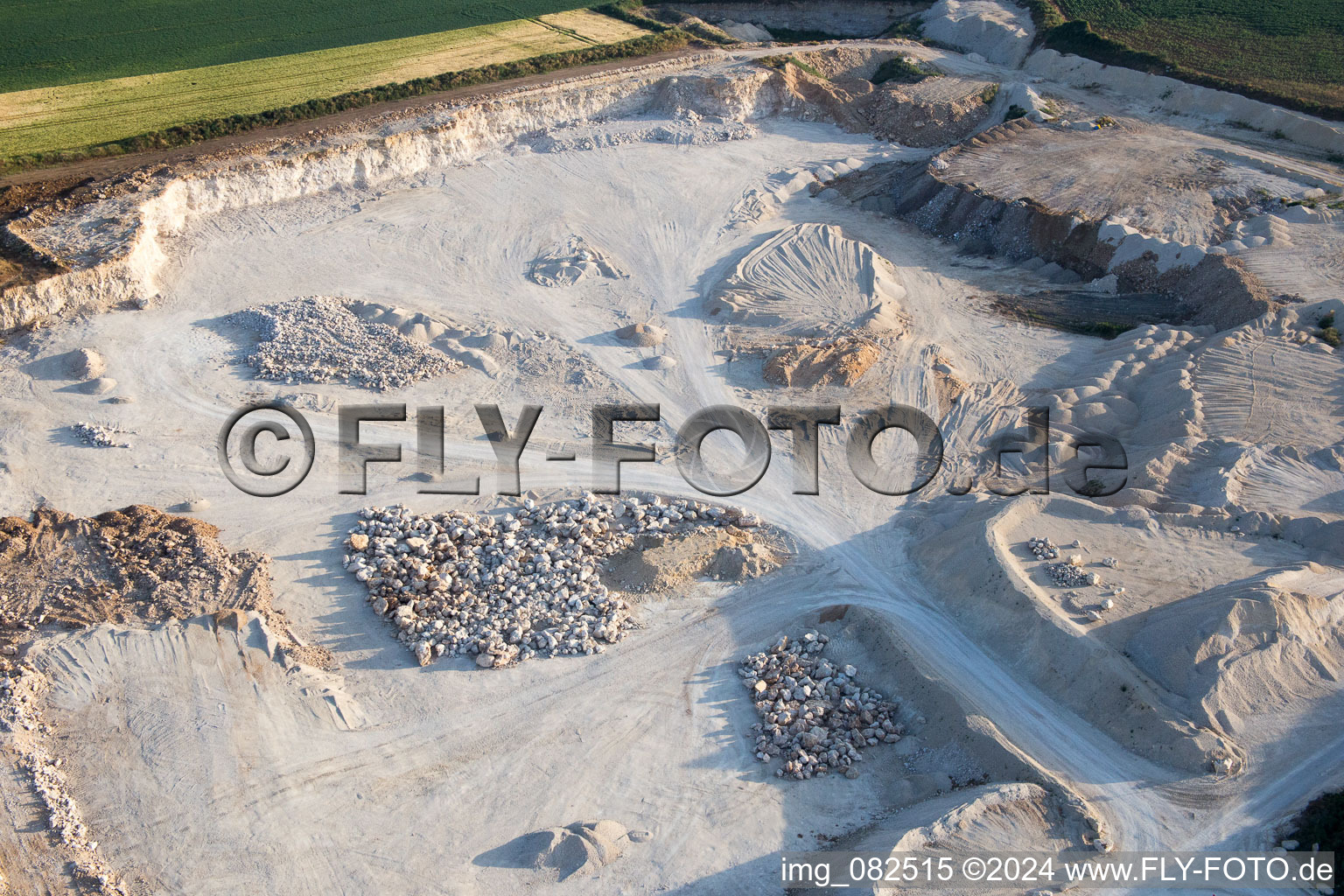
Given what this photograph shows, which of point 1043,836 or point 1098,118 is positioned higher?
point 1098,118

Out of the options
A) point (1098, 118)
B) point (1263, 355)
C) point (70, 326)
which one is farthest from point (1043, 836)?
point (1098, 118)

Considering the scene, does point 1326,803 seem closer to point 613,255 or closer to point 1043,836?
point 1043,836

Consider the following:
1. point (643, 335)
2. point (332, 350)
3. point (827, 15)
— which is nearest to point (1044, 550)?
point (643, 335)

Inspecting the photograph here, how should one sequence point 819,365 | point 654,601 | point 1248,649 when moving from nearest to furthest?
point 1248,649 < point 654,601 < point 819,365

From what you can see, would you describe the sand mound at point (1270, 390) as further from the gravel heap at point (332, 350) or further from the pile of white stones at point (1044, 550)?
the gravel heap at point (332, 350)

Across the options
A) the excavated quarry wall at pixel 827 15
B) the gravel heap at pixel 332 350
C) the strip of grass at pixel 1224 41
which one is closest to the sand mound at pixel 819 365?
the gravel heap at pixel 332 350

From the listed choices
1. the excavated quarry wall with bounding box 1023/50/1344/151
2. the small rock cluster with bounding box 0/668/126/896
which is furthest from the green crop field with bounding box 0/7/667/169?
the small rock cluster with bounding box 0/668/126/896

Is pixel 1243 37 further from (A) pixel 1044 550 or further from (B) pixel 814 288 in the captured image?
(A) pixel 1044 550
